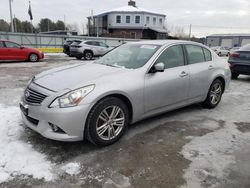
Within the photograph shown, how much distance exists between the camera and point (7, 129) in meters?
3.95

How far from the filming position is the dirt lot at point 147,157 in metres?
2.77

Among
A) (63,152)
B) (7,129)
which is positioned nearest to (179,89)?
(63,152)

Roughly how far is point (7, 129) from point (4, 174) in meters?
1.31

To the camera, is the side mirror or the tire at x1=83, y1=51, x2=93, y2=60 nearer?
the side mirror

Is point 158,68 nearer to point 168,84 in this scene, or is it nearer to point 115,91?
point 168,84

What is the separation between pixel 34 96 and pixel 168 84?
2.18 meters

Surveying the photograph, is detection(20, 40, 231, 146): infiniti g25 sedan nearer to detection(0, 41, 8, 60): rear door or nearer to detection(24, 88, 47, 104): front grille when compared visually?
detection(24, 88, 47, 104): front grille

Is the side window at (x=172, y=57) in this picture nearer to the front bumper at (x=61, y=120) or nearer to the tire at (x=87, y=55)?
the front bumper at (x=61, y=120)

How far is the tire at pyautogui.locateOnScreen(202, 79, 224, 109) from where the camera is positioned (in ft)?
17.5

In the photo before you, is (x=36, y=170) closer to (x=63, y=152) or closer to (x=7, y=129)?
(x=63, y=152)

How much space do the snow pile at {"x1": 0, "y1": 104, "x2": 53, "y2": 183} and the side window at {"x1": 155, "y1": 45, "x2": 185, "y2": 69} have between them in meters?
2.42

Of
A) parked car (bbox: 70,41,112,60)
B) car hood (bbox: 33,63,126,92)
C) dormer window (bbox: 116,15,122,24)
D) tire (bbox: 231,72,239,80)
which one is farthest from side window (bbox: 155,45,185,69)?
dormer window (bbox: 116,15,122,24)

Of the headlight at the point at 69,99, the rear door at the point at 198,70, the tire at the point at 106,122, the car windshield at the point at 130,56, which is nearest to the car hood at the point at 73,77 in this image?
the headlight at the point at 69,99

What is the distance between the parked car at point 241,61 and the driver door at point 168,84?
17.6 feet
